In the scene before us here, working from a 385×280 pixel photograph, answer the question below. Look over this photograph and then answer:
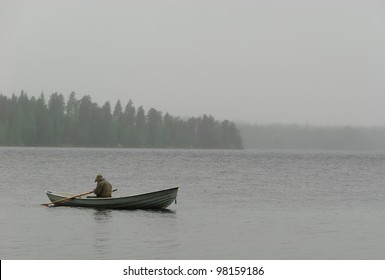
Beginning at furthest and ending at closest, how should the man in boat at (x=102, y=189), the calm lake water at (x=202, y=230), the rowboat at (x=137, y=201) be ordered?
the man in boat at (x=102, y=189), the rowboat at (x=137, y=201), the calm lake water at (x=202, y=230)

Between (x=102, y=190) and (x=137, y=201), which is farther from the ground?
(x=102, y=190)

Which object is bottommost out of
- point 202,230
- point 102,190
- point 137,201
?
point 202,230

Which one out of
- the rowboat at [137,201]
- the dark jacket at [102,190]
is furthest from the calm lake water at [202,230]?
the dark jacket at [102,190]

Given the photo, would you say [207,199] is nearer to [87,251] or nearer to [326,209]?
[326,209]

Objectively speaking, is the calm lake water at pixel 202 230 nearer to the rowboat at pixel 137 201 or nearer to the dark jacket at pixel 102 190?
the rowboat at pixel 137 201

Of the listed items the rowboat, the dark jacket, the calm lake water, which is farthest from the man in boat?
the calm lake water

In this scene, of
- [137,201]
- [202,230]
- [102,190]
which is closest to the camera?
[202,230]

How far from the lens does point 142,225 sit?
3609 cm

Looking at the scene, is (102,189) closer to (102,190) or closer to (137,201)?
(102,190)

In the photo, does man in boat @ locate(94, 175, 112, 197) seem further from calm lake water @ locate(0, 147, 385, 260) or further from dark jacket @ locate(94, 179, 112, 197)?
calm lake water @ locate(0, 147, 385, 260)

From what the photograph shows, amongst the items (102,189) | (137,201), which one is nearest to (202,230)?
(137,201)

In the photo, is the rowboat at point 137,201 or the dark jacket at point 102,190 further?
the dark jacket at point 102,190
